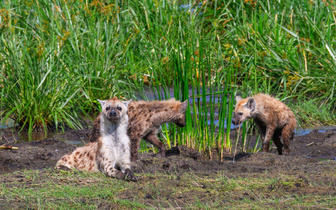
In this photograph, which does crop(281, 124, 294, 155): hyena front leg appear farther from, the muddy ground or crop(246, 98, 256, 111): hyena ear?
crop(246, 98, 256, 111): hyena ear

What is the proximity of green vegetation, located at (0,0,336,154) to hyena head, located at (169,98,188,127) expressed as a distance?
0.55 feet

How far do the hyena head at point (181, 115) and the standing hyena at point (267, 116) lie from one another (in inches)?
26.4

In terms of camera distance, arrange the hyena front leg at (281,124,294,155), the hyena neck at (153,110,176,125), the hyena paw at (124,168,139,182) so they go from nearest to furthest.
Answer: the hyena paw at (124,168,139,182)
the hyena neck at (153,110,176,125)
the hyena front leg at (281,124,294,155)

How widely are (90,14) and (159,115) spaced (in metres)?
3.91

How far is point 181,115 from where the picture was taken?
6973 millimetres

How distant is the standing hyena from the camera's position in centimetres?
711

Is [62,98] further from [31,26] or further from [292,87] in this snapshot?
[292,87]

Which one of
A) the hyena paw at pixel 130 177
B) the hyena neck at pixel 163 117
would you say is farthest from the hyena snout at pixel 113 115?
the hyena neck at pixel 163 117

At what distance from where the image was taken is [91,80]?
388 inches

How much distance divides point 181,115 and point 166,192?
239cm

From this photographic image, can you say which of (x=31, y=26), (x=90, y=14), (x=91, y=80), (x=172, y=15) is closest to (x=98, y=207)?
(x=91, y=80)

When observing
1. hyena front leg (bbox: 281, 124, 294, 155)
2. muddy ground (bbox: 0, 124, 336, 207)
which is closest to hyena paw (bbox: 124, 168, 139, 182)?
muddy ground (bbox: 0, 124, 336, 207)

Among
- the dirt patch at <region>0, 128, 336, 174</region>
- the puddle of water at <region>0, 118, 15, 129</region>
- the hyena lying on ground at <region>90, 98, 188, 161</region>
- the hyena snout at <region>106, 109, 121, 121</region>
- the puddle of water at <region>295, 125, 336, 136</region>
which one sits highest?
the hyena snout at <region>106, 109, 121, 121</region>

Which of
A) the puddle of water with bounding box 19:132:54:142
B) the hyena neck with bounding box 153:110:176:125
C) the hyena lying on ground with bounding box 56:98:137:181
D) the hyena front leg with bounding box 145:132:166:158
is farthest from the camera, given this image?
the puddle of water with bounding box 19:132:54:142
